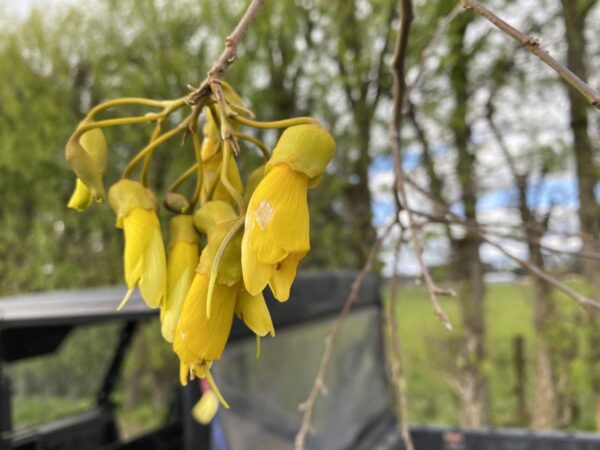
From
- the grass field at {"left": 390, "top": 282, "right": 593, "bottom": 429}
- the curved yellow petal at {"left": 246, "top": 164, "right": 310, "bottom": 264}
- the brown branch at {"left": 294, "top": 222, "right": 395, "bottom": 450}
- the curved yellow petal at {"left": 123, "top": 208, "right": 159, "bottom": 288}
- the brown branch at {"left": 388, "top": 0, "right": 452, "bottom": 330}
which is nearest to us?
the curved yellow petal at {"left": 246, "top": 164, "right": 310, "bottom": 264}

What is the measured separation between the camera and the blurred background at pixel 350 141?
3787mm

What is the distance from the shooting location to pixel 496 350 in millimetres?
5289

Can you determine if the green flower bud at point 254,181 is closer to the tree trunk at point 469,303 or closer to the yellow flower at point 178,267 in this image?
the yellow flower at point 178,267

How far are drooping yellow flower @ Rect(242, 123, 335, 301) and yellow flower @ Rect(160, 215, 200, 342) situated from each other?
0.33ft

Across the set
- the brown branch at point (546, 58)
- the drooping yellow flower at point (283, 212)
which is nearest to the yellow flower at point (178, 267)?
the drooping yellow flower at point (283, 212)

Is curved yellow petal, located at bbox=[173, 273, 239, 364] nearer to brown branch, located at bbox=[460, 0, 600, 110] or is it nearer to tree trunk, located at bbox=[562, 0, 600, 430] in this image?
brown branch, located at bbox=[460, 0, 600, 110]

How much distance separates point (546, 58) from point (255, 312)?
27cm

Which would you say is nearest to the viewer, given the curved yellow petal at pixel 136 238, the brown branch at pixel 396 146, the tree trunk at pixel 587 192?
the curved yellow petal at pixel 136 238

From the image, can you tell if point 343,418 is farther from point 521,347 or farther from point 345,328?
point 521,347

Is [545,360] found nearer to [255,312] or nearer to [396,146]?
[396,146]

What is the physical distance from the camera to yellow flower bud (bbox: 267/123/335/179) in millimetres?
398

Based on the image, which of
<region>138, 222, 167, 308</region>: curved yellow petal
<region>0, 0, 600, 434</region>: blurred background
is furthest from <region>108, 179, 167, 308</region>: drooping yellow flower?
<region>0, 0, 600, 434</region>: blurred background

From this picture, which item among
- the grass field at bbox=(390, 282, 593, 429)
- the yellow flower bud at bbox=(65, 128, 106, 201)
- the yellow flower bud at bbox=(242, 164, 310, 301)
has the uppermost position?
the yellow flower bud at bbox=(65, 128, 106, 201)

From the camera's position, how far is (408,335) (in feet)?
20.6
